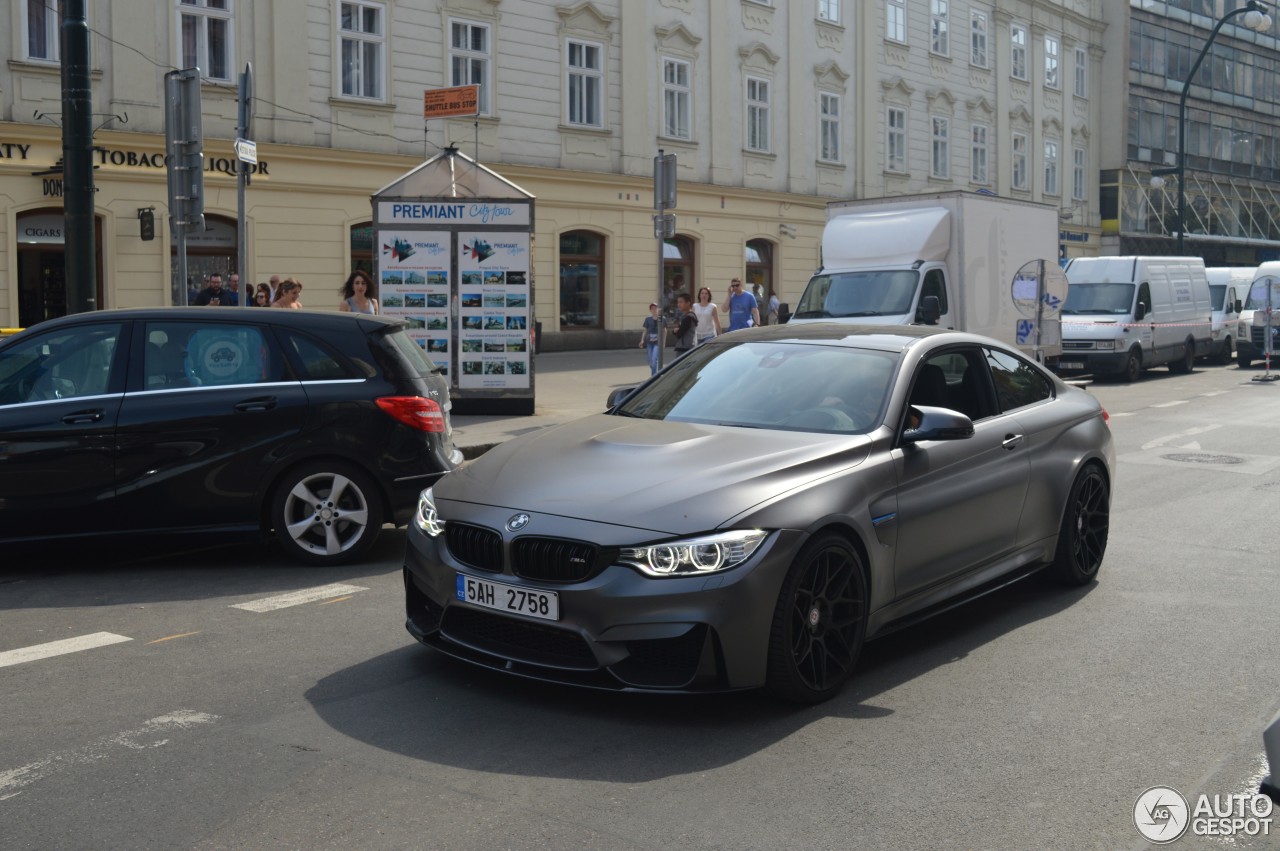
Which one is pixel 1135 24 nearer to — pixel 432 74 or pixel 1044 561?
pixel 432 74

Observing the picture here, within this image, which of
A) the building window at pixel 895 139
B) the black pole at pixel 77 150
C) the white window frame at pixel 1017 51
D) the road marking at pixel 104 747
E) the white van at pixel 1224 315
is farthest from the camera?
the white window frame at pixel 1017 51

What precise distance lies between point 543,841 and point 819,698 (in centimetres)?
166

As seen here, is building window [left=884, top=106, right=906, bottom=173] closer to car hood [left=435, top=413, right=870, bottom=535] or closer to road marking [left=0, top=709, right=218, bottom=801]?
car hood [left=435, top=413, right=870, bottom=535]

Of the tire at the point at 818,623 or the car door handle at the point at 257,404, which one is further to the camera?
the car door handle at the point at 257,404

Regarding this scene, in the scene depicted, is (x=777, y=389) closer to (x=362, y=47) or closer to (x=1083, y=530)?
(x=1083, y=530)

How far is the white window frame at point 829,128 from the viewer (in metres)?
38.7

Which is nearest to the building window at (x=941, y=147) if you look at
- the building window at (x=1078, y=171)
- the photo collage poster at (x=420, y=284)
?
the building window at (x=1078, y=171)

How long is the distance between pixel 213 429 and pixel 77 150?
4.54m

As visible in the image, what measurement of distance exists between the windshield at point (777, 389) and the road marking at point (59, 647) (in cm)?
263

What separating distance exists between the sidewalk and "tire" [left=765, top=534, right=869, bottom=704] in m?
6.69

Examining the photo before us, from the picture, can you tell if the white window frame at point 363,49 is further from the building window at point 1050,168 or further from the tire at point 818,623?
the building window at point 1050,168

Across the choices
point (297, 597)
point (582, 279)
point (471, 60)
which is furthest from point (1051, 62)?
point (297, 597)

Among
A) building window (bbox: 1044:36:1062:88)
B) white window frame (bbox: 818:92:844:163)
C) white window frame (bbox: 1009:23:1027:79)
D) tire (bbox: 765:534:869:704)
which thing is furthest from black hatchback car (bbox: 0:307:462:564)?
building window (bbox: 1044:36:1062:88)

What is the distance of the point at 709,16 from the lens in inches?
1358
